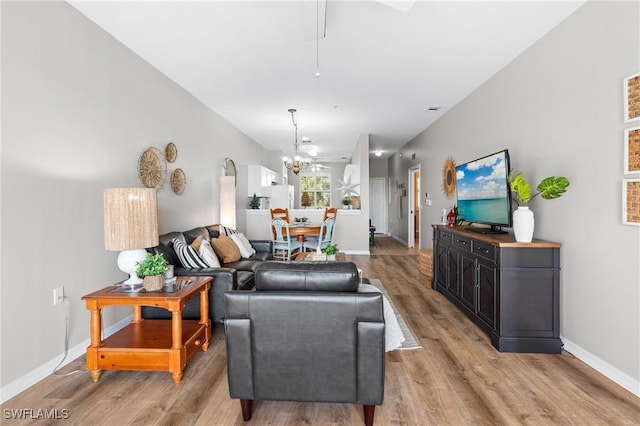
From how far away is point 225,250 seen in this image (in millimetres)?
3920

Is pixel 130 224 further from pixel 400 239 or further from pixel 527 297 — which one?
pixel 400 239

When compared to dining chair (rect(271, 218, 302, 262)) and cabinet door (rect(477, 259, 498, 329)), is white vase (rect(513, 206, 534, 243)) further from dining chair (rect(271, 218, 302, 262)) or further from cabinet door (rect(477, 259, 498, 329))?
dining chair (rect(271, 218, 302, 262))

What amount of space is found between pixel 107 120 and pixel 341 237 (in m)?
5.08

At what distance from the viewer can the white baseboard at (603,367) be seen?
201cm

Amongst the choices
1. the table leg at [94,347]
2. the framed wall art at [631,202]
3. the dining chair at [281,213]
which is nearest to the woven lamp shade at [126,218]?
the table leg at [94,347]

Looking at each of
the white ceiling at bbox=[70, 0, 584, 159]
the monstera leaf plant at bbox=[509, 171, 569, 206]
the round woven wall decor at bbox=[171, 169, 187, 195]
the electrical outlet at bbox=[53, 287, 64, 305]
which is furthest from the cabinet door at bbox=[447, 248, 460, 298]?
the electrical outlet at bbox=[53, 287, 64, 305]

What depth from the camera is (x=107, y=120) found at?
9.22 feet

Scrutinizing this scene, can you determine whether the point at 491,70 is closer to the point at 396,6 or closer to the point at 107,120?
the point at 396,6

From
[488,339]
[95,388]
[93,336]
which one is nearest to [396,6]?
[488,339]

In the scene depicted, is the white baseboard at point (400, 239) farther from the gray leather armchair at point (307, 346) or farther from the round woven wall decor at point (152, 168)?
the gray leather armchair at point (307, 346)

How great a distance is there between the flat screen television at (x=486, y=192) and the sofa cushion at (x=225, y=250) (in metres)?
2.82

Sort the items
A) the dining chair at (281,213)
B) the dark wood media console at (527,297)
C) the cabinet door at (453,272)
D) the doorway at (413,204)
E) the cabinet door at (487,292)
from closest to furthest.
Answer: the dark wood media console at (527,297) < the cabinet door at (487,292) < the cabinet door at (453,272) < the dining chair at (281,213) < the doorway at (413,204)

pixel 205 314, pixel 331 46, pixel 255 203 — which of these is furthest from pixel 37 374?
pixel 255 203

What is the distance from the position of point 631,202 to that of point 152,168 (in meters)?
4.10
